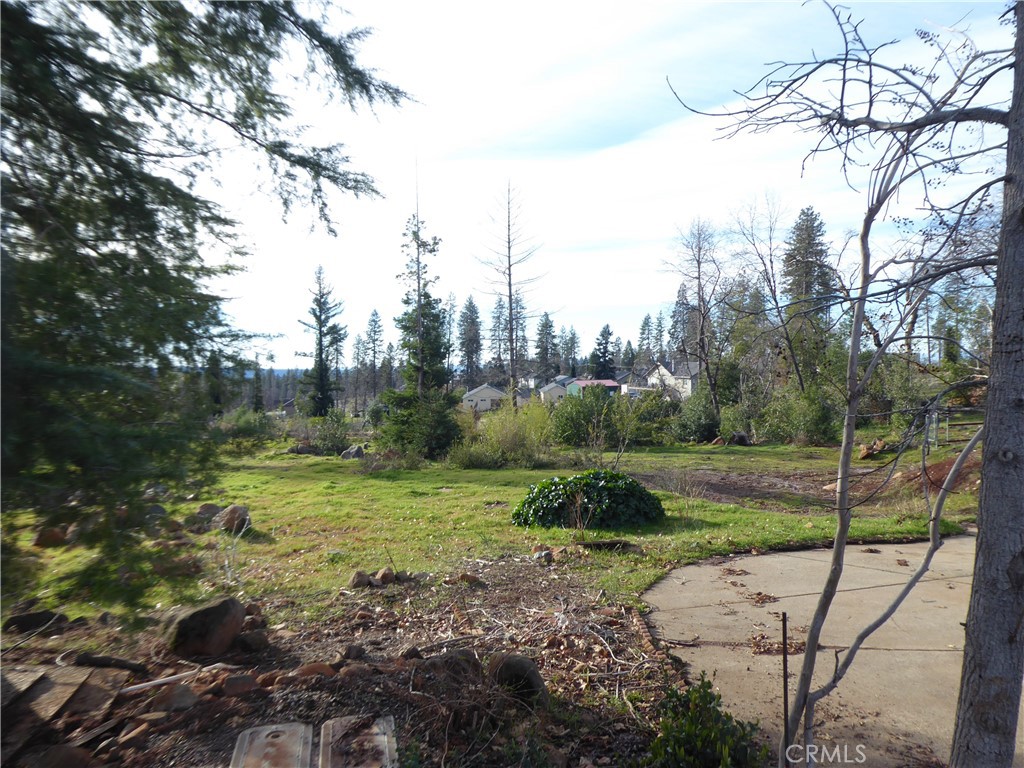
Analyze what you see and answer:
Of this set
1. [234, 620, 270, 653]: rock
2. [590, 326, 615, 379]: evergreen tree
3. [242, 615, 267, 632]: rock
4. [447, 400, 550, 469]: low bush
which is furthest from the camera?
[590, 326, 615, 379]: evergreen tree

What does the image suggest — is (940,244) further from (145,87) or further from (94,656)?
(94,656)

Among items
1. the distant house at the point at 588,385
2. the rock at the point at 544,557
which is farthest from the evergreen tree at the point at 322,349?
the rock at the point at 544,557

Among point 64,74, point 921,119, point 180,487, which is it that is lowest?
point 180,487

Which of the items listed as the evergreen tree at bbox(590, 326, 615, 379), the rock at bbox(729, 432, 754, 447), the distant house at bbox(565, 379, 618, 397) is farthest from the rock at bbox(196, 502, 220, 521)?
the evergreen tree at bbox(590, 326, 615, 379)

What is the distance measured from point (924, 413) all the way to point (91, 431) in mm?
3430

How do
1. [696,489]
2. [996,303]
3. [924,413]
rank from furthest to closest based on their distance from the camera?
[696,489] < [924,413] < [996,303]

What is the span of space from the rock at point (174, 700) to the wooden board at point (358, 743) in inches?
30.6

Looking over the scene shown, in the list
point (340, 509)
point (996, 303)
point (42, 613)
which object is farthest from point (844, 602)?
point (340, 509)

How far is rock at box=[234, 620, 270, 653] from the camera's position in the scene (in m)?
4.38

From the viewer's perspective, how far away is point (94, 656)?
369 centimetres

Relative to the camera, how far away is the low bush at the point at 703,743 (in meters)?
2.83

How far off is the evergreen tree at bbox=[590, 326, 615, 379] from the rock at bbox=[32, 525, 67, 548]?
2427 inches

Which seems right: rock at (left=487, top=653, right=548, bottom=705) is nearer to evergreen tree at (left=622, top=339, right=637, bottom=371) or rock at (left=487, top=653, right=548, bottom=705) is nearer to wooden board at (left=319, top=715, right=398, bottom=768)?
wooden board at (left=319, top=715, right=398, bottom=768)

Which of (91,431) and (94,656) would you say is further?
(94,656)
